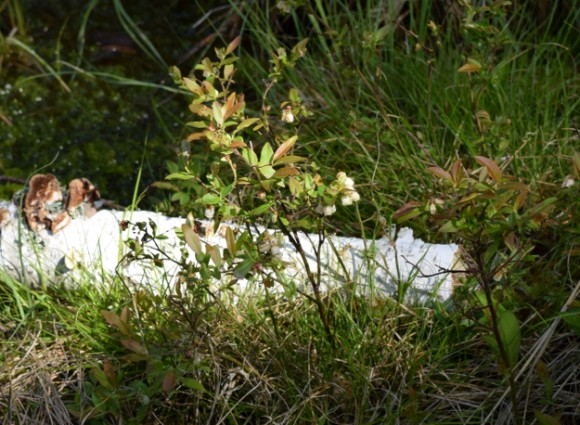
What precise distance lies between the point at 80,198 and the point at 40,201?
0.11 meters

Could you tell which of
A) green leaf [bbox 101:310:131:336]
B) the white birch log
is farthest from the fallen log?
green leaf [bbox 101:310:131:336]

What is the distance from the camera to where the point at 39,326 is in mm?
2096

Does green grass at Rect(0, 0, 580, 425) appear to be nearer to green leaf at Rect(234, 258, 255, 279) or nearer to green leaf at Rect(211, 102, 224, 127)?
green leaf at Rect(234, 258, 255, 279)

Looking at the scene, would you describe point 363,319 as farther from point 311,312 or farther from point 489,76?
point 489,76

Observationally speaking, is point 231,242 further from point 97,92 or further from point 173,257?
point 97,92

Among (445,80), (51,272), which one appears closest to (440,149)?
(445,80)

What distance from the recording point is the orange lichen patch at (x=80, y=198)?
2.26 m

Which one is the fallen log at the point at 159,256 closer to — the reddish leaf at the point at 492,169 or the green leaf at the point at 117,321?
the green leaf at the point at 117,321

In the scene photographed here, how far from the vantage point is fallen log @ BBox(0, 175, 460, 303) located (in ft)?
6.72

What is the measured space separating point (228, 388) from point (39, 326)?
543 millimetres

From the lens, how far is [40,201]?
2.27 metres

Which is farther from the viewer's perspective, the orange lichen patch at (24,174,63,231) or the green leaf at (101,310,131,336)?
the orange lichen patch at (24,174,63,231)

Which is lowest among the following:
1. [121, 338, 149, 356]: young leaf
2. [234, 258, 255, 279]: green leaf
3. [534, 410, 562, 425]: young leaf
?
[534, 410, 562, 425]: young leaf

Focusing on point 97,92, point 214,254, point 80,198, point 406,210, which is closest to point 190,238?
point 214,254
